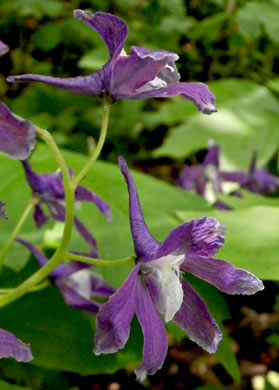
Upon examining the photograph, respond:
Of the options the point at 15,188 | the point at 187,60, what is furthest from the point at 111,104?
the point at 187,60

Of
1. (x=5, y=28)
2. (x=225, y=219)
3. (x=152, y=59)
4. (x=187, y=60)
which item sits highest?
(x=152, y=59)

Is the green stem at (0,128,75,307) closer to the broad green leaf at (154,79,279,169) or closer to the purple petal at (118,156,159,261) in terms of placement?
the purple petal at (118,156,159,261)

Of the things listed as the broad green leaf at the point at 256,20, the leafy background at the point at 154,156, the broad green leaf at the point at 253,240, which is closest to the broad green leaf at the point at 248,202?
the leafy background at the point at 154,156

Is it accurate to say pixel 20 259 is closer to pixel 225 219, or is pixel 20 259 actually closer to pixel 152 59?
pixel 225 219

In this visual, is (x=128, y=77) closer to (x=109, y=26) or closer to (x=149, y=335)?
(x=109, y=26)

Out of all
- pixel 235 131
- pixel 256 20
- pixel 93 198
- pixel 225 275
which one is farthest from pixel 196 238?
pixel 256 20
